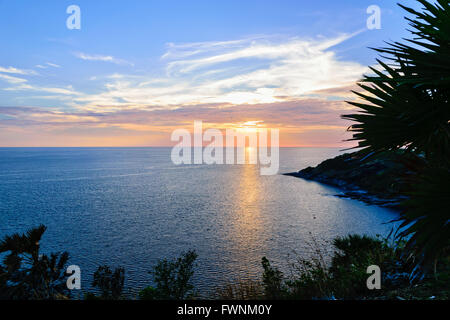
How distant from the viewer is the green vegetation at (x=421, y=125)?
2627mm

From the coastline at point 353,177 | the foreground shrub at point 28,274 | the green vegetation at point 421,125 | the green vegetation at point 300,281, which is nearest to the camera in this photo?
the green vegetation at point 421,125

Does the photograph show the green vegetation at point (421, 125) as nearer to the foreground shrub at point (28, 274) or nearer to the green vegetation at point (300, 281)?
the green vegetation at point (300, 281)

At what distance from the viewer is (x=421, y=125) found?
3.21 meters

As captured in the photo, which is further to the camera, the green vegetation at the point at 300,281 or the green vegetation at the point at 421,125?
the green vegetation at the point at 300,281

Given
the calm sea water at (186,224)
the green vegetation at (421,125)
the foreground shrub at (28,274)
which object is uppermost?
the green vegetation at (421,125)

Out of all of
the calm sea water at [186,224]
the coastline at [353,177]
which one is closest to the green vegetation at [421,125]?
the calm sea water at [186,224]

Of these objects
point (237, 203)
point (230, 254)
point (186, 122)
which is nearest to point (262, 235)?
point (230, 254)

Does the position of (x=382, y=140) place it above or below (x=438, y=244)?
above

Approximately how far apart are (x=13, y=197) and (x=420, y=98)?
2600 inches

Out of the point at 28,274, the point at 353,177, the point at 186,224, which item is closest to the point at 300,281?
the point at 28,274

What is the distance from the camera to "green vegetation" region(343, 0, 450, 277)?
263 cm

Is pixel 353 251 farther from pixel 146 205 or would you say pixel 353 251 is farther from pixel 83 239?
pixel 146 205

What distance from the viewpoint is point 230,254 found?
84.2 feet

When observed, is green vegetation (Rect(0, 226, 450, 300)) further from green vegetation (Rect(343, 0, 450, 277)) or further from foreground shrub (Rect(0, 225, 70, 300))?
green vegetation (Rect(343, 0, 450, 277))
